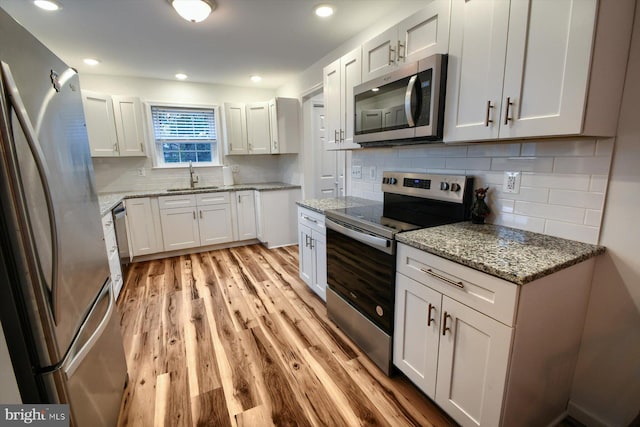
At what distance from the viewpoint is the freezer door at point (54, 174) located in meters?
0.86

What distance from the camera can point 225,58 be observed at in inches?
126

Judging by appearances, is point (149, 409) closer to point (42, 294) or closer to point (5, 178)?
point (42, 294)

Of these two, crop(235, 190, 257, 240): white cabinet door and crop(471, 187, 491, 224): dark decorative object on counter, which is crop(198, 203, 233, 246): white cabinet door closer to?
crop(235, 190, 257, 240): white cabinet door

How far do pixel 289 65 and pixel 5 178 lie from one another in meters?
3.25

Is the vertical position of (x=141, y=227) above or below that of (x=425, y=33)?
below

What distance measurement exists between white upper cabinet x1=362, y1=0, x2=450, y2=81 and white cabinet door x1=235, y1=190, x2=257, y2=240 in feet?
8.80

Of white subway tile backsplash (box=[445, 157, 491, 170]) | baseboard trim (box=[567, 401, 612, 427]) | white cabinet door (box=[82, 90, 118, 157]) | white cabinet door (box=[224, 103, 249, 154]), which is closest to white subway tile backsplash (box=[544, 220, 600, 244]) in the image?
white subway tile backsplash (box=[445, 157, 491, 170])

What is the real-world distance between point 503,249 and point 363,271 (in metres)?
0.81

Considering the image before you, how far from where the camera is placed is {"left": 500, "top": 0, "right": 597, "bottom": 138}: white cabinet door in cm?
105

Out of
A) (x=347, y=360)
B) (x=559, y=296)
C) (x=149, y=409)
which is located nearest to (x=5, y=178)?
(x=149, y=409)

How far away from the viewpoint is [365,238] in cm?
172

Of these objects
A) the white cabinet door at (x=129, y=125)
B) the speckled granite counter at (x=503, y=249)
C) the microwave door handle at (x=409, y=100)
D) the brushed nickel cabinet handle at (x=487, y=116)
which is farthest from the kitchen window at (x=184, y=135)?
the brushed nickel cabinet handle at (x=487, y=116)

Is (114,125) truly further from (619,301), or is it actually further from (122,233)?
(619,301)

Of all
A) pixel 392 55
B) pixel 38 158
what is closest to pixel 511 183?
pixel 392 55
